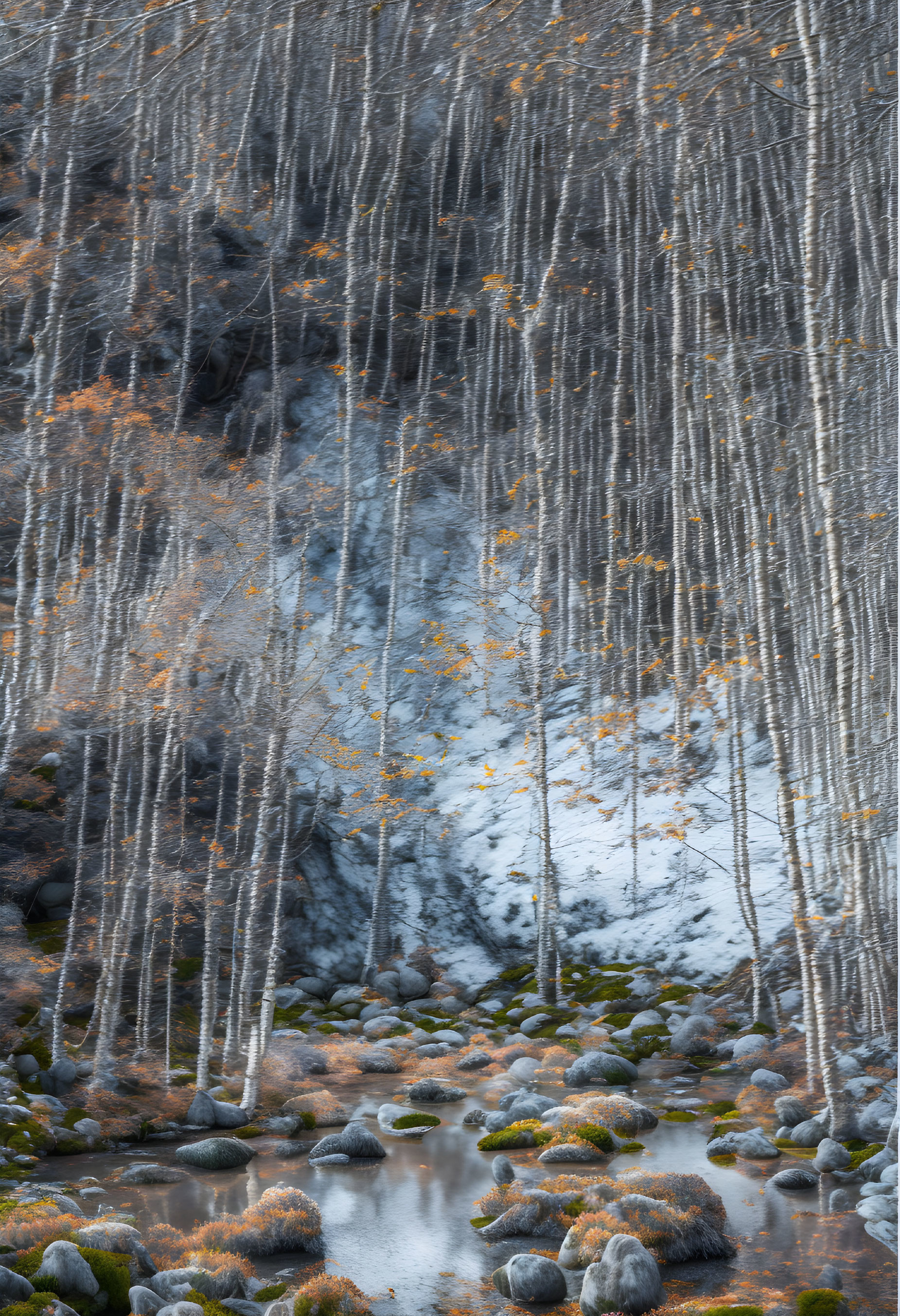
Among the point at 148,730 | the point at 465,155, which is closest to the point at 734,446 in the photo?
the point at 148,730

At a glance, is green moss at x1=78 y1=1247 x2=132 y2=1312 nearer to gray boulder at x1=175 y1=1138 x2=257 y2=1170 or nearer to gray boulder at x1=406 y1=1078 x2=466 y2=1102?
gray boulder at x1=175 y1=1138 x2=257 y2=1170

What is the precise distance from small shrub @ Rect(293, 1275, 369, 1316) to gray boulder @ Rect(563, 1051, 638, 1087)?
482 centimetres

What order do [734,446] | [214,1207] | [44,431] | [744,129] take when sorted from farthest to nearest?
[744,129] < [44,431] < [734,446] < [214,1207]

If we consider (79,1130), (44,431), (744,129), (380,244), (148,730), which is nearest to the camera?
(79,1130)

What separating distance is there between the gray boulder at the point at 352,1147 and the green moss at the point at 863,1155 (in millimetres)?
3593

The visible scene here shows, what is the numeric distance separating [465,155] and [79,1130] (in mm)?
18407

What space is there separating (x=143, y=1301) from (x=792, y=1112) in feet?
16.7

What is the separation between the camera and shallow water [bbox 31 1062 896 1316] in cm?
467

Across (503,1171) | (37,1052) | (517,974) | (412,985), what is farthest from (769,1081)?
(37,1052)

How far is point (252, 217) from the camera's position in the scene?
18.0 meters

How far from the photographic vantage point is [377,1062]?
10.1m

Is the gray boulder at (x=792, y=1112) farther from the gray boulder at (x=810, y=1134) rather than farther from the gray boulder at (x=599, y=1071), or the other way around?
the gray boulder at (x=599, y=1071)

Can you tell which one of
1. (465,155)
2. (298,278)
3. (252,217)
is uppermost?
(465,155)

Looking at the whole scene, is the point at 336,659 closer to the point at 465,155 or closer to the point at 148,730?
the point at 148,730
